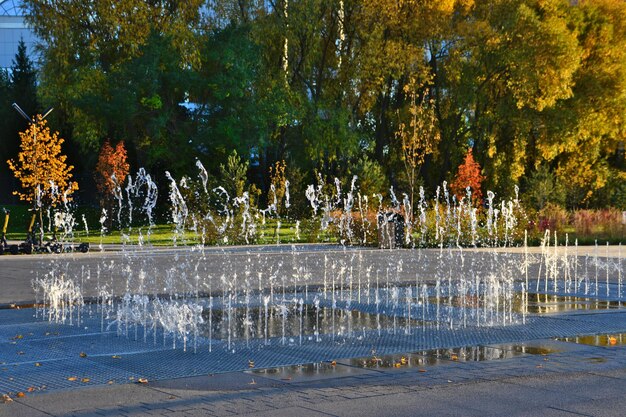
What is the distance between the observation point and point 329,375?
8.74 meters

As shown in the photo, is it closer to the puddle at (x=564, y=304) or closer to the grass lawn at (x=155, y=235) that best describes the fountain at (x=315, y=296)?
the puddle at (x=564, y=304)

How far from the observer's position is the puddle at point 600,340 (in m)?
10.6

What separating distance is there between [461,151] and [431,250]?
23.8 metres

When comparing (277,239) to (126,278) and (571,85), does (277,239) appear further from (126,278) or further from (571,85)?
(571,85)

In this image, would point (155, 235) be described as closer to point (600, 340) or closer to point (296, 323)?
point (296, 323)

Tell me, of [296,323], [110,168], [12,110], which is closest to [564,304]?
[296,323]

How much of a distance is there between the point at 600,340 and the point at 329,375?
3.66 meters

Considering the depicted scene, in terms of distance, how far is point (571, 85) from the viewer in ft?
161

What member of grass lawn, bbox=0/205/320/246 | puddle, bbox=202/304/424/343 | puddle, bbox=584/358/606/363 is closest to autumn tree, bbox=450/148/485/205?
grass lawn, bbox=0/205/320/246

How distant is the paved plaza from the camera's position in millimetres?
7469

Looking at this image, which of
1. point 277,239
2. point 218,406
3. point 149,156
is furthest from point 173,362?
point 149,156

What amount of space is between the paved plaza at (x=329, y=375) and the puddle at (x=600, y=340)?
0.02 metres

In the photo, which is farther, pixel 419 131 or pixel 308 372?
pixel 419 131

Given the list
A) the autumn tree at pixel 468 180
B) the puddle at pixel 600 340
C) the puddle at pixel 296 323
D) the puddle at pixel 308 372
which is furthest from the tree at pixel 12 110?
the puddle at pixel 308 372
